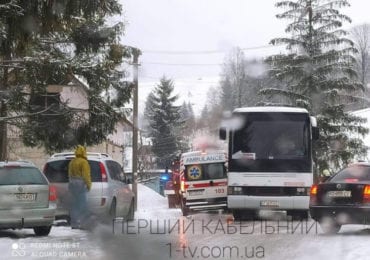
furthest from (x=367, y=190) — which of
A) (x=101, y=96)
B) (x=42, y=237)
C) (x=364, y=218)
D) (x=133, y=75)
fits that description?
(x=133, y=75)

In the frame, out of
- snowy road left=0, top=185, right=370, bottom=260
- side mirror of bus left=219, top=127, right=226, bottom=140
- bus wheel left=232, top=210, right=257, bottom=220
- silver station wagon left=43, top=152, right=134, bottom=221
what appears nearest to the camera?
snowy road left=0, top=185, right=370, bottom=260

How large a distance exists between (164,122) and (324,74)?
41984 mm

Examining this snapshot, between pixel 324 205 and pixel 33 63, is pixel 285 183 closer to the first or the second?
pixel 324 205

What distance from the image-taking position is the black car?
13.4 m

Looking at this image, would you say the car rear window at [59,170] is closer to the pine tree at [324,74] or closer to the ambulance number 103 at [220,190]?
the ambulance number 103 at [220,190]

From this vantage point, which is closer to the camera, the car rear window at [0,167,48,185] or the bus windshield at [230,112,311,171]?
the car rear window at [0,167,48,185]

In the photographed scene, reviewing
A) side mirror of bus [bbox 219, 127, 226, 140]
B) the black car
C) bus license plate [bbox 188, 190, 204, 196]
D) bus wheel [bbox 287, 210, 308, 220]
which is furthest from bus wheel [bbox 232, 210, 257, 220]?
the black car

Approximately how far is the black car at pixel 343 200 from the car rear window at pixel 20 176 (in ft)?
18.5

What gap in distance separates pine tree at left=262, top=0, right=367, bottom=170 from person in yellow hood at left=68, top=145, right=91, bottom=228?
24383 mm

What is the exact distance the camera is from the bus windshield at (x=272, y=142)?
17.7 meters

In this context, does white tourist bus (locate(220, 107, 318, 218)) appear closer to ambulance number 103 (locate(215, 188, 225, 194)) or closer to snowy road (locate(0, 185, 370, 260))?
snowy road (locate(0, 185, 370, 260))

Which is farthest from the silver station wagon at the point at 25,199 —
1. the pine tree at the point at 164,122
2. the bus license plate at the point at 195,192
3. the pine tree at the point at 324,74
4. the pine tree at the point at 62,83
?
the pine tree at the point at 164,122

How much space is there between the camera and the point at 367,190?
44.0 feet

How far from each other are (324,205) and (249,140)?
4380 millimetres
